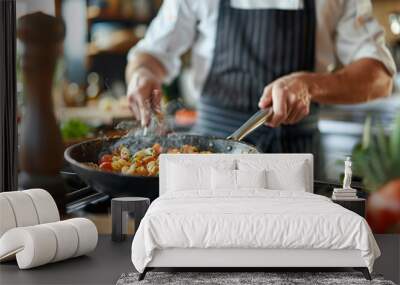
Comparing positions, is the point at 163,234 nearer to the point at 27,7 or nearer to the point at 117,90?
the point at 117,90

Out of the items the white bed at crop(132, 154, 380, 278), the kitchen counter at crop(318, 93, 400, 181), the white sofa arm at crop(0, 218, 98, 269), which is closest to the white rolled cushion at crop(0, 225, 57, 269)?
the white sofa arm at crop(0, 218, 98, 269)

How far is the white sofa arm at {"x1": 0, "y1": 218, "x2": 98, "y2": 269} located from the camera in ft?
16.7

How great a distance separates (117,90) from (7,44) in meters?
1.04

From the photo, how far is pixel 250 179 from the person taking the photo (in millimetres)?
5910

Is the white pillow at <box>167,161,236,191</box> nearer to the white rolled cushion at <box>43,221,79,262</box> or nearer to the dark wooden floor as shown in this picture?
the dark wooden floor

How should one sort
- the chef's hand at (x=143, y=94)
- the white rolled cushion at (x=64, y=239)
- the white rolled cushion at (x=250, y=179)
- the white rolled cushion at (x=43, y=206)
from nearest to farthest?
the white rolled cushion at (x=64, y=239)
the white rolled cushion at (x=43, y=206)
the white rolled cushion at (x=250, y=179)
the chef's hand at (x=143, y=94)

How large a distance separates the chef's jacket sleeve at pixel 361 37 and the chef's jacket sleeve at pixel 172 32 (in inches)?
51.2

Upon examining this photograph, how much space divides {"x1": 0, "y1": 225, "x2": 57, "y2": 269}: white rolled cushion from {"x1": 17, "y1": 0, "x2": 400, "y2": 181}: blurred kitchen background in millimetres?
1689

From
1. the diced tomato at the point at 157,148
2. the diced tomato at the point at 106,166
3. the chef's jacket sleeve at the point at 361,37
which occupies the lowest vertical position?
the diced tomato at the point at 106,166

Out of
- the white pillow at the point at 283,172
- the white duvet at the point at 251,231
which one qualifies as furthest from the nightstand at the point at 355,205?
the white duvet at the point at 251,231

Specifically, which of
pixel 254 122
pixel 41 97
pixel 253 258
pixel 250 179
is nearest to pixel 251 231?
pixel 253 258

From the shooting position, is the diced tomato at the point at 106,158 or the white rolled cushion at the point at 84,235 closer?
the white rolled cushion at the point at 84,235

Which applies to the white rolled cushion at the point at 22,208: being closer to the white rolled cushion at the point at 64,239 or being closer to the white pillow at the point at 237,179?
the white rolled cushion at the point at 64,239

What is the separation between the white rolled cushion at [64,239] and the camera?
525cm
